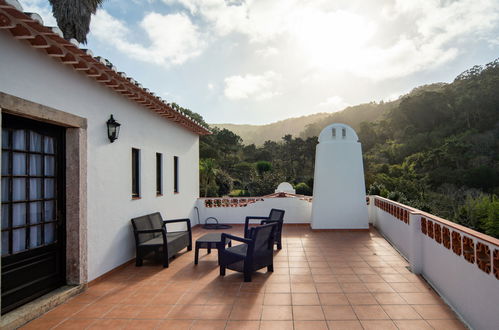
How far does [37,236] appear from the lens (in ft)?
11.8

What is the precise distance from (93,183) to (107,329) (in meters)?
2.10

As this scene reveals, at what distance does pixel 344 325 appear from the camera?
3047 millimetres

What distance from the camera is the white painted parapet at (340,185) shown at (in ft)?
27.7

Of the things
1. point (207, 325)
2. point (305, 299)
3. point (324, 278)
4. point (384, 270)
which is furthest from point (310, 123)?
point (207, 325)

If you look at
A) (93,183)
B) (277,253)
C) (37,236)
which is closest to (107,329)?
(37,236)

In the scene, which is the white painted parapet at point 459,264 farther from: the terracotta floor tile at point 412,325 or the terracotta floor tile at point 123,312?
the terracotta floor tile at point 123,312

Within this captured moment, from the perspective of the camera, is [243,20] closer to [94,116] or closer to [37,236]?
[94,116]

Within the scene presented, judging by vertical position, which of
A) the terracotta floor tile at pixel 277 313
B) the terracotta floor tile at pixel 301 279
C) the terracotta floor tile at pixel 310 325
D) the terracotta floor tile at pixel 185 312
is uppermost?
the terracotta floor tile at pixel 185 312

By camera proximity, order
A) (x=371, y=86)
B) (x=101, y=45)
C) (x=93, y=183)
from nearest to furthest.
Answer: (x=93, y=183) → (x=101, y=45) → (x=371, y=86)

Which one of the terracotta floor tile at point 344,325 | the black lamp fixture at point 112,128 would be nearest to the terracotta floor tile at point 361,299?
the terracotta floor tile at point 344,325

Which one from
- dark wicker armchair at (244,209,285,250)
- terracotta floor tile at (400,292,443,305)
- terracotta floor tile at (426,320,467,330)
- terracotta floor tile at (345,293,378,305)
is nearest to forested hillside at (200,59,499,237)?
dark wicker armchair at (244,209,285,250)

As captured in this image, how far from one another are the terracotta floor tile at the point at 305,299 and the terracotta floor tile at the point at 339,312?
19 centimetres

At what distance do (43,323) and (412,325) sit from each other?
3.83 metres

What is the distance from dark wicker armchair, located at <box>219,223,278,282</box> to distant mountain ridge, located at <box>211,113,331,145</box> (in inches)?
2880
